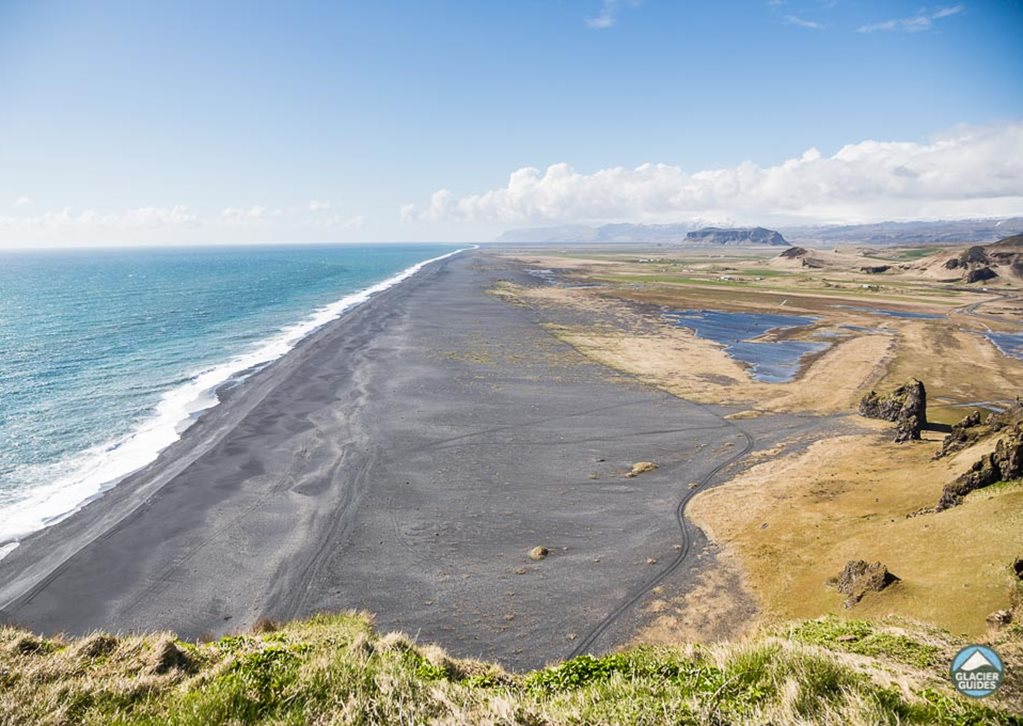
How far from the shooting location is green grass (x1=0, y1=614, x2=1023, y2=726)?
6.43m

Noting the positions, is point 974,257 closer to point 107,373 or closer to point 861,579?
point 861,579

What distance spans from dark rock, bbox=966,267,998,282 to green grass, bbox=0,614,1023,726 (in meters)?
152

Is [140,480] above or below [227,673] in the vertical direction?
below

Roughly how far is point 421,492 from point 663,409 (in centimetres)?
1858

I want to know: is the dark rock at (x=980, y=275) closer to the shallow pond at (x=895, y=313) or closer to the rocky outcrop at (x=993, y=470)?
the shallow pond at (x=895, y=313)

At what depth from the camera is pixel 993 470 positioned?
55.7 feet

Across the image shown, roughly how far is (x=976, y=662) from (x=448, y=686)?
6832mm

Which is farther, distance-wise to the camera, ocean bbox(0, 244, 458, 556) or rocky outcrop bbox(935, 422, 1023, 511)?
ocean bbox(0, 244, 458, 556)

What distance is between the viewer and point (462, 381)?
41812 mm

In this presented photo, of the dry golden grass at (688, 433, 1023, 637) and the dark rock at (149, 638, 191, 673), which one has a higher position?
the dark rock at (149, 638, 191, 673)

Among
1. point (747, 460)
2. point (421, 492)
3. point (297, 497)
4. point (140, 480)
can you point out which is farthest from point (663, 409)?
point (140, 480)

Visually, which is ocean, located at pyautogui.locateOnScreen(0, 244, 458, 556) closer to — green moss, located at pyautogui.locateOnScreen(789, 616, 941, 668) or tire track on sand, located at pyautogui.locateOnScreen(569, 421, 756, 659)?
tire track on sand, located at pyautogui.locateOnScreen(569, 421, 756, 659)

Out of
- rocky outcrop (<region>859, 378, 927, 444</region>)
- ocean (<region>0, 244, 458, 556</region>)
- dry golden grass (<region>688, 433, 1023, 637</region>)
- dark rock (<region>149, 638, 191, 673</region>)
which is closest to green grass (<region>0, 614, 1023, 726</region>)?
dark rock (<region>149, 638, 191, 673</region>)

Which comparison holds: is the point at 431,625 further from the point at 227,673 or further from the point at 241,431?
the point at 241,431
